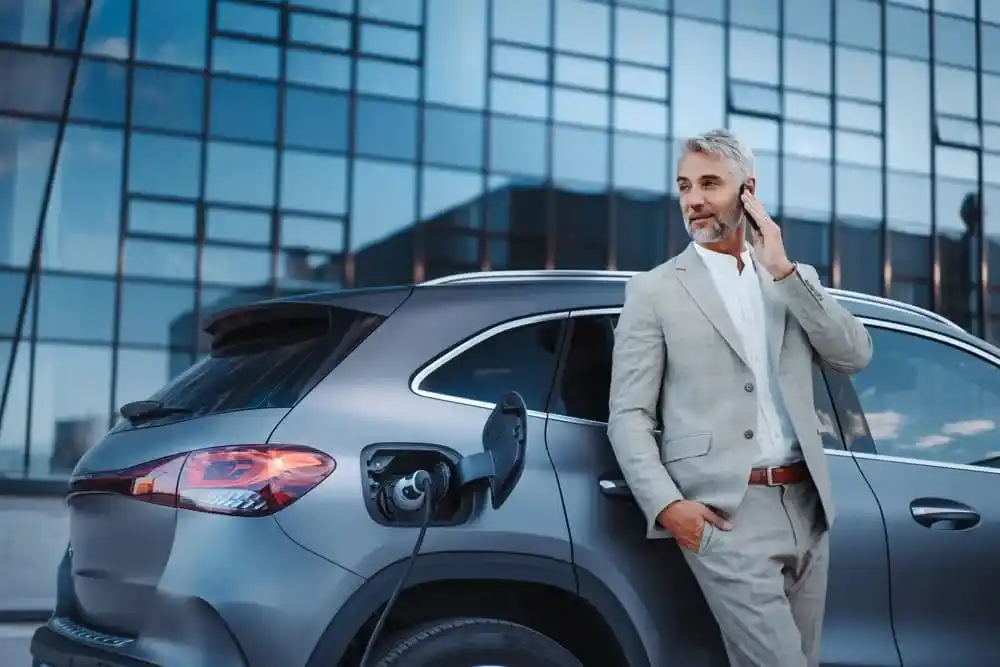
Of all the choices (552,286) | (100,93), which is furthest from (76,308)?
(552,286)

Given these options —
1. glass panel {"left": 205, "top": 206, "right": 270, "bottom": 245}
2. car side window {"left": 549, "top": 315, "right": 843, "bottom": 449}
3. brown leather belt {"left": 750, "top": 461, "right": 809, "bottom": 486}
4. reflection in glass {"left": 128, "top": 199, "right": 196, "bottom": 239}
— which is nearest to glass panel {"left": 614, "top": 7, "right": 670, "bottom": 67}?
glass panel {"left": 205, "top": 206, "right": 270, "bottom": 245}

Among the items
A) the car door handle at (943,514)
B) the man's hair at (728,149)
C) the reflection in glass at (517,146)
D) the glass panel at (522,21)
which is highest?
the glass panel at (522,21)

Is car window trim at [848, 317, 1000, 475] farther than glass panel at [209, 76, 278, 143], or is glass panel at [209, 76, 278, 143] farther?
glass panel at [209, 76, 278, 143]

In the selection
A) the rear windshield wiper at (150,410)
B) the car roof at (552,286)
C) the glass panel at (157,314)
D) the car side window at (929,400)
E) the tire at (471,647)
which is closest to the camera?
the tire at (471,647)

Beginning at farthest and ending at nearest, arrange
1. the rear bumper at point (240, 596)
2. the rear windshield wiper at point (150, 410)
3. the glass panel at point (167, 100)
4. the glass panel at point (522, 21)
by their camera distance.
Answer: the glass panel at point (522, 21) < the glass panel at point (167, 100) < the rear windshield wiper at point (150, 410) < the rear bumper at point (240, 596)

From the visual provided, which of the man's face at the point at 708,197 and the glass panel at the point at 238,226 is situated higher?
the glass panel at the point at 238,226

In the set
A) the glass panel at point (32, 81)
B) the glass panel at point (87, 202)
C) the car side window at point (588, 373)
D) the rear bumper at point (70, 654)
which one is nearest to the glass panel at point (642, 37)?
the glass panel at point (87, 202)

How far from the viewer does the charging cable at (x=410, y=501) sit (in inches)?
113

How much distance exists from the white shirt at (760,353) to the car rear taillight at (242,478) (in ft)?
3.53

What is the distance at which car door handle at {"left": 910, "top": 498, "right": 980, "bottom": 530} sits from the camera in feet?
11.7

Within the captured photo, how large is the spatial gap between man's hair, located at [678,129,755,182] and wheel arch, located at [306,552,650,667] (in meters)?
1.08

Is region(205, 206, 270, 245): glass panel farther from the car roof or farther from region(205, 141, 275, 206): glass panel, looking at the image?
the car roof

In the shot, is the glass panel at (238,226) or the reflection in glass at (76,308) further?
the glass panel at (238,226)

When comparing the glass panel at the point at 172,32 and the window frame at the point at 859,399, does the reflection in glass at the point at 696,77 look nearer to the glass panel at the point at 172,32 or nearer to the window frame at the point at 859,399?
the glass panel at the point at 172,32
